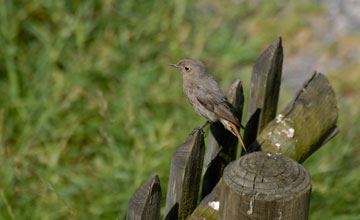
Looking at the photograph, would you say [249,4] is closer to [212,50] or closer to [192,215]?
[212,50]

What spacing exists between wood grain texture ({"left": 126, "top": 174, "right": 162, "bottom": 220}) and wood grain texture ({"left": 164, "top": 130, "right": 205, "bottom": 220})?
0.69 feet

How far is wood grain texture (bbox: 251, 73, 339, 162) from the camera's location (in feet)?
9.07

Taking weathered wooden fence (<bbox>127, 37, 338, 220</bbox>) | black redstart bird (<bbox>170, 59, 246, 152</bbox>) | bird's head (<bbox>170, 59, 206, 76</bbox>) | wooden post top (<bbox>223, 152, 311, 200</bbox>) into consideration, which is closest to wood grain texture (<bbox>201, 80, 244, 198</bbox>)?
weathered wooden fence (<bbox>127, 37, 338, 220</bbox>)

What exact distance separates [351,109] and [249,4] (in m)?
2.44

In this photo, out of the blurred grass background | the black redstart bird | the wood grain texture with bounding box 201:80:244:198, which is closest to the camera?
the wood grain texture with bounding box 201:80:244:198

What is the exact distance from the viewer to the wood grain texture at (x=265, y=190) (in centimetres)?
183

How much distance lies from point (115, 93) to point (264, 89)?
8.04 feet

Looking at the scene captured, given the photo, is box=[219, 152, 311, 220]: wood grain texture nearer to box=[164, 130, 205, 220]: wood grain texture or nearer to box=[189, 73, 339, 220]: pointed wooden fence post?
box=[164, 130, 205, 220]: wood grain texture

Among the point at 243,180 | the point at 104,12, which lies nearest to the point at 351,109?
the point at 104,12

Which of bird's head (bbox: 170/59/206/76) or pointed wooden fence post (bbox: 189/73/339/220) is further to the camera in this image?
bird's head (bbox: 170/59/206/76)

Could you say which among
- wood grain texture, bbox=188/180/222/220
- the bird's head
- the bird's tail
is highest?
the bird's head

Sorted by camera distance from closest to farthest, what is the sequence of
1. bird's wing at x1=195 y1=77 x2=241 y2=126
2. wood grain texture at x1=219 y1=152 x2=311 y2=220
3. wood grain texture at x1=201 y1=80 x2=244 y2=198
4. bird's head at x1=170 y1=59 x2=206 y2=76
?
wood grain texture at x1=219 y1=152 x2=311 y2=220 < wood grain texture at x1=201 y1=80 x2=244 y2=198 < bird's wing at x1=195 y1=77 x2=241 y2=126 < bird's head at x1=170 y1=59 x2=206 y2=76

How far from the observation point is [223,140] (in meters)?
2.69

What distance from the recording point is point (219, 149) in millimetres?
2672
